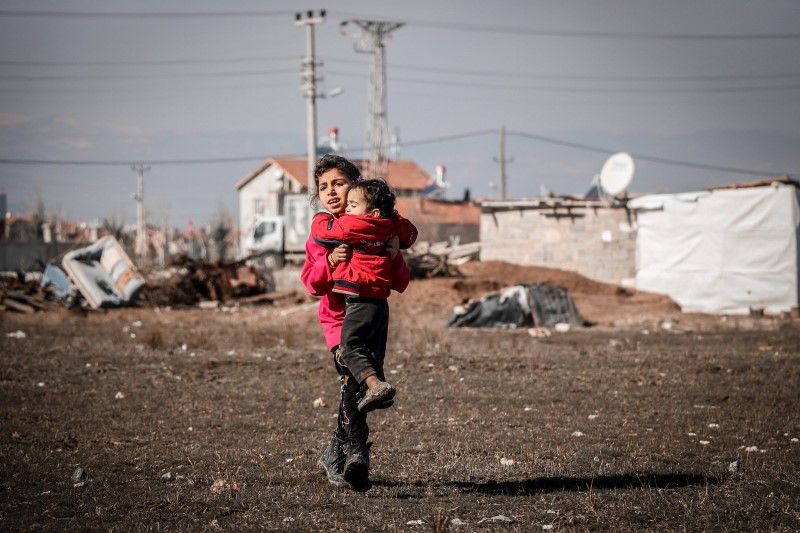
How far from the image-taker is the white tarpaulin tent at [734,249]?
26.0 metres

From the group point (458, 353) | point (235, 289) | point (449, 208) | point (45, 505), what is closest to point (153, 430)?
point (45, 505)

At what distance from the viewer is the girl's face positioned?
5.77 m

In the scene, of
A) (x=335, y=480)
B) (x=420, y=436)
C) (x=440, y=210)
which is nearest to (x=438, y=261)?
(x=420, y=436)

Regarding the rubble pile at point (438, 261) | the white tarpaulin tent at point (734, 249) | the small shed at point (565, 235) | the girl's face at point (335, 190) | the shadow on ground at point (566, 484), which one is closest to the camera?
the girl's face at point (335, 190)

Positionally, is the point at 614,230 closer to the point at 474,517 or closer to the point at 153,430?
the point at 153,430

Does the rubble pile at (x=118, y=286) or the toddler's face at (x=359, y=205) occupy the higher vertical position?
the toddler's face at (x=359, y=205)

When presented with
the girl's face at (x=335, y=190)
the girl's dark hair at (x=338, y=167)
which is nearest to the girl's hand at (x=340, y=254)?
the girl's face at (x=335, y=190)

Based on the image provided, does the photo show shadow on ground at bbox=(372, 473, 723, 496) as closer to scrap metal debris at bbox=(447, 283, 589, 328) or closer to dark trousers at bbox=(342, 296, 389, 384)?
dark trousers at bbox=(342, 296, 389, 384)

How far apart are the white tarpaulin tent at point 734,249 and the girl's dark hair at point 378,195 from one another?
860 inches

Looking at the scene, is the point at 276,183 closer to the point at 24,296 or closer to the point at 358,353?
the point at 24,296

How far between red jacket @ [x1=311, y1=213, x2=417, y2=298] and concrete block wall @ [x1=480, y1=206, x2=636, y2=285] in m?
25.9

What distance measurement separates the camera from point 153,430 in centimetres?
832

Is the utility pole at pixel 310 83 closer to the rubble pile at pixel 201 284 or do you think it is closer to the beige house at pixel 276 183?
the rubble pile at pixel 201 284

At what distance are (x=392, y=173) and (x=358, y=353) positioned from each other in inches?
3167
